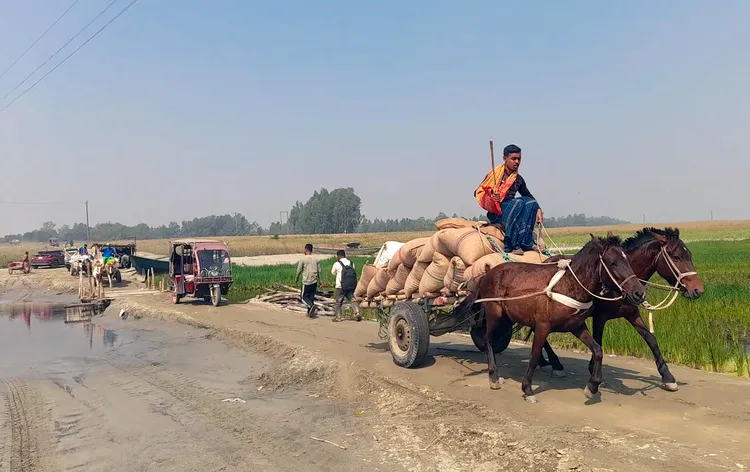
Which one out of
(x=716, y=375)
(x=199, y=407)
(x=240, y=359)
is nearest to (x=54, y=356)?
(x=240, y=359)

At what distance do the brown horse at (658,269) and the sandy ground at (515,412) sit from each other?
705 mm

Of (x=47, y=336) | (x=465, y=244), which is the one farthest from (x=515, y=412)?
(x=47, y=336)

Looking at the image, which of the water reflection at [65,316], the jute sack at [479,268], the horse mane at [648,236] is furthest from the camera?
the water reflection at [65,316]

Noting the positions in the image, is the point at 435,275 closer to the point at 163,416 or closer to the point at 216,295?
the point at 163,416

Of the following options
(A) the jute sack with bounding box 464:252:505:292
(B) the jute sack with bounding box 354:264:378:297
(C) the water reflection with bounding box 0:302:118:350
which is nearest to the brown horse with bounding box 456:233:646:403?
(A) the jute sack with bounding box 464:252:505:292

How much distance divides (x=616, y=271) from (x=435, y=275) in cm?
306

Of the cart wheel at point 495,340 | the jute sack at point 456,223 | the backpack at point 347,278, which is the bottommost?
the cart wheel at point 495,340

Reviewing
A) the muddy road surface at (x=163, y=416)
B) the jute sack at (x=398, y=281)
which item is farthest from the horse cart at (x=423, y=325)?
the muddy road surface at (x=163, y=416)

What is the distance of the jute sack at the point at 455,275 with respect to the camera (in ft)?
29.1

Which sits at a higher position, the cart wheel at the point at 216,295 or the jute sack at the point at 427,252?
the jute sack at the point at 427,252

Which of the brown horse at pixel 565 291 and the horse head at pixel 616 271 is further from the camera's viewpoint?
the brown horse at pixel 565 291

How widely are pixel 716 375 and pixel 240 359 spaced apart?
859cm

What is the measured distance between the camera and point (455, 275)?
29.3ft

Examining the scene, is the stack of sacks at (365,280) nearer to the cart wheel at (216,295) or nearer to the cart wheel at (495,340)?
the cart wheel at (495,340)
